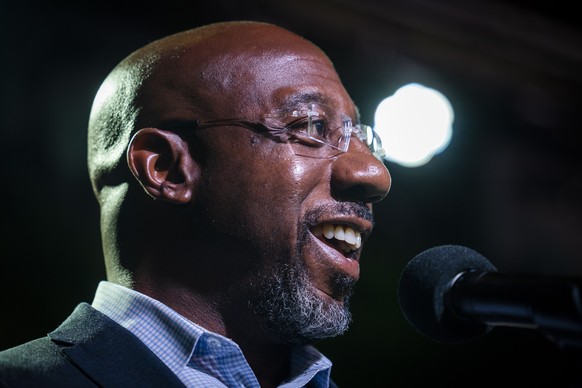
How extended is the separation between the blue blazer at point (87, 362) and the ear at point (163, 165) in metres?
0.52

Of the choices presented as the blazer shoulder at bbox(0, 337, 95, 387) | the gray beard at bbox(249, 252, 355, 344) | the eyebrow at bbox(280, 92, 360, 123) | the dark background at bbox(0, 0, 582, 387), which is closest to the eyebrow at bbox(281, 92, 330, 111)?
the eyebrow at bbox(280, 92, 360, 123)

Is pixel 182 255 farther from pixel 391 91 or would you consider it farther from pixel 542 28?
pixel 542 28

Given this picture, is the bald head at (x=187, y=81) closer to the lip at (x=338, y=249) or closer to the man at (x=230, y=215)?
the man at (x=230, y=215)

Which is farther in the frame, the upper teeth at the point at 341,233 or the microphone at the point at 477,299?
the upper teeth at the point at 341,233

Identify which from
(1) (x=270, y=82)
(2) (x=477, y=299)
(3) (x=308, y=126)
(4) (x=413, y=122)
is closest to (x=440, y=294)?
(2) (x=477, y=299)

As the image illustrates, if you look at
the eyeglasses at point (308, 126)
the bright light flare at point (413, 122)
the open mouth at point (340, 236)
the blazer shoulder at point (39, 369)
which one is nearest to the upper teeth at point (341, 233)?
the open mouth at point (340, 236)

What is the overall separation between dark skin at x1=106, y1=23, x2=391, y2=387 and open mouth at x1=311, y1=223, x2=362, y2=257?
0.03m

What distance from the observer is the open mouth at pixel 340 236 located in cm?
243

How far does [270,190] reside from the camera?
237 cm

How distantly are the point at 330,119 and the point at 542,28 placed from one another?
2.46 meters

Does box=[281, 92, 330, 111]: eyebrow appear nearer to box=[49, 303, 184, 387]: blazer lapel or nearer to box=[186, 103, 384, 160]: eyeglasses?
box=[186, 103, 384, 160]: eyeglasses

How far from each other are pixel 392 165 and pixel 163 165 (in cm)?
227

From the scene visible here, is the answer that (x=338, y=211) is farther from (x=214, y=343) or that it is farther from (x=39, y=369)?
(x=39, y=369)

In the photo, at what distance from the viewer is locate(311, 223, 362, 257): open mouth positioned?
243 centimetres
